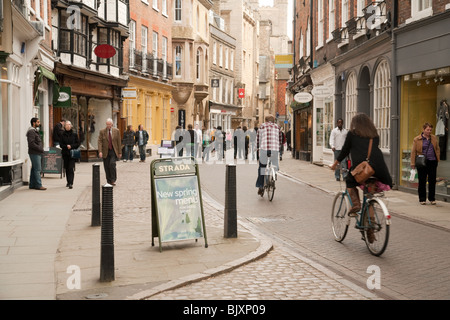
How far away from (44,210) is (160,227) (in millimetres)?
5130

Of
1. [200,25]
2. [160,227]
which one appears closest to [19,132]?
[160,227]

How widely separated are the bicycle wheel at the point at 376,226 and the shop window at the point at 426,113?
7146 millimetres

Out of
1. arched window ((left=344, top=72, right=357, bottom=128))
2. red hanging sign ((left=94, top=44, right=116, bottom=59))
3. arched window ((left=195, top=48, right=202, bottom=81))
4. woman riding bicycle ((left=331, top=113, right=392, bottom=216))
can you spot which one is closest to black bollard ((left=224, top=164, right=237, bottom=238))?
woman riding bicycle ((left=331, top=113, right=392, bottom=216))

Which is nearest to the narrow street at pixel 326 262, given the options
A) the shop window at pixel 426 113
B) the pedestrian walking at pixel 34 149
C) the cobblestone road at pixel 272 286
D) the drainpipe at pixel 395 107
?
the cobblestone road at pixel 272 286

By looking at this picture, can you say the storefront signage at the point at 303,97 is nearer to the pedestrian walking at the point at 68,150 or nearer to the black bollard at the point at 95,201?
the pedestrian walking at the point at 68,150

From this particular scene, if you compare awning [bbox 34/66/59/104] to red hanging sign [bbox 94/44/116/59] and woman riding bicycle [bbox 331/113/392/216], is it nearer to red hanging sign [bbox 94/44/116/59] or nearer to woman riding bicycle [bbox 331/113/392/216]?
red hanging sign [bbox 94/44/116/59]

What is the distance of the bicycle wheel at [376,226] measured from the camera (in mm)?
8203

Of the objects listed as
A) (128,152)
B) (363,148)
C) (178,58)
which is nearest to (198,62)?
(178,58)

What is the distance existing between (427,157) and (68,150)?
937 centimetres

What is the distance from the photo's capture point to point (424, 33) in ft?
52.4

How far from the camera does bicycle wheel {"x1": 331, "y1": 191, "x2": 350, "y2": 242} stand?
932cm

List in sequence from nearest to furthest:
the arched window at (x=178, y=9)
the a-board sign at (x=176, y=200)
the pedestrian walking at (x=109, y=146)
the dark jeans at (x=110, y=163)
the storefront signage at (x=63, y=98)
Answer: the a-board sign at (x=176, y=200) < the pedestrian walking at (x=109, y=146) < the dark jeans at (x=110, y=163) < the storefront signage at (x=63, y=98) < the arched window at (x=178, y=9)

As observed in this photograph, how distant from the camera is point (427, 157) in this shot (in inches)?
560
